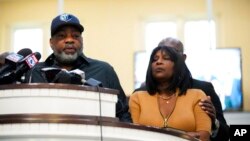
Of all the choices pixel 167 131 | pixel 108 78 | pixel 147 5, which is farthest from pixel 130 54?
pixel 167 131

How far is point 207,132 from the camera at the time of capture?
1.94 m

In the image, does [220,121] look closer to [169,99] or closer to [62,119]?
[169,99]

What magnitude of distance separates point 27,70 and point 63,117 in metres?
0.45

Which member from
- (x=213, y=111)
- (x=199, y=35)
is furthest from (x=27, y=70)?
(x=199, y=35)

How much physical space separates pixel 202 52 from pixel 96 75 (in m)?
4.33

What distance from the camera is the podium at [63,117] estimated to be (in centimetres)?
115

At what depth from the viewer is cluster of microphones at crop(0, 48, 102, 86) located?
132 cm

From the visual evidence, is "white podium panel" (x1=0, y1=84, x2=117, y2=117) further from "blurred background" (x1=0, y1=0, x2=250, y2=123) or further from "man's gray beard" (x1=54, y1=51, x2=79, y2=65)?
"blurred background" (x1=0, y1=0, x2=250, y2=123)

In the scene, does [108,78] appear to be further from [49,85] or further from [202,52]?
[202,52]

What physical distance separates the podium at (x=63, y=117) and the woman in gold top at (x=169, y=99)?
0.68 m

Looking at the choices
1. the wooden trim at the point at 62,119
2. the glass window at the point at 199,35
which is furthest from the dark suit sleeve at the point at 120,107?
the glass window at the point at 199,35

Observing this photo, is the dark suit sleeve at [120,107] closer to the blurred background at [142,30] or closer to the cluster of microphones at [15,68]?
the cluster of microphones at [15,68]

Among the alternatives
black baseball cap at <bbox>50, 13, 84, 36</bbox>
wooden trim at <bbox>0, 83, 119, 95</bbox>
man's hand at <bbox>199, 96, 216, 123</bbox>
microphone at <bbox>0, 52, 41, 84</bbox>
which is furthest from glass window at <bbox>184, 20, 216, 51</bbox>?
wooden trim at <bbox>0, 83, 119, 95</bbox>

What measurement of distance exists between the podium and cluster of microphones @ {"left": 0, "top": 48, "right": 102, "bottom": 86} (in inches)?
3.6
